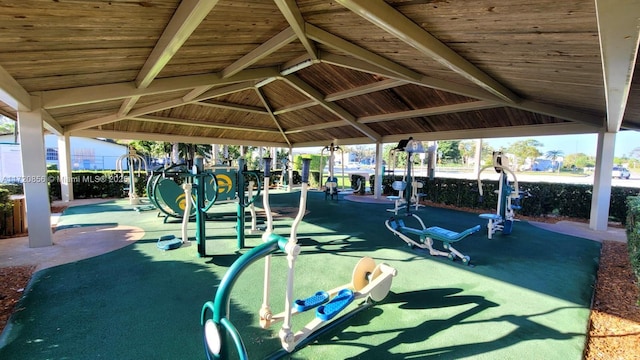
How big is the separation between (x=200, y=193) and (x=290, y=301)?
108 inches

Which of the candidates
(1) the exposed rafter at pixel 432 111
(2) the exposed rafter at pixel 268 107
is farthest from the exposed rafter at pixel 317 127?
(1) the exposed rafter at pixel 432 111

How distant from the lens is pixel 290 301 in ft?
6.81

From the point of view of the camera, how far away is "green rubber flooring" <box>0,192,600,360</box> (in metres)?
2.19

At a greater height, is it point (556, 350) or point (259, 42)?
point (259, 42)

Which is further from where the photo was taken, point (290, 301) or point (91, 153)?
point (91, 153)

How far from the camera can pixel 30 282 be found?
324cm

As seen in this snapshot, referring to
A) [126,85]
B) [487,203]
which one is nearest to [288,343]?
[126,85]

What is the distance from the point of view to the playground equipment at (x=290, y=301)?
160 centimetres

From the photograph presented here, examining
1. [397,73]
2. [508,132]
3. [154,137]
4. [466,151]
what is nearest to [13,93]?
[397,73]

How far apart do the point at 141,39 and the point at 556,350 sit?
5.04 meters

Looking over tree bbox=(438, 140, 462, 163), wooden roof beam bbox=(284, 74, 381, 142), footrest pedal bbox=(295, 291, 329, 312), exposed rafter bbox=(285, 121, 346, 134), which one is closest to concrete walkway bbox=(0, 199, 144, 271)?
footrest pedal bbox=(295, 291, 329, 312)

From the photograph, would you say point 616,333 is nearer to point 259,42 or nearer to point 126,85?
point 259,42

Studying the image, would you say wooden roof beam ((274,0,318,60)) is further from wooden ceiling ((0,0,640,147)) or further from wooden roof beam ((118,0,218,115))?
wooden roof beam ((118,0,218,115))

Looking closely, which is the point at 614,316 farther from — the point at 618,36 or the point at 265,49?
the point at 265,49
